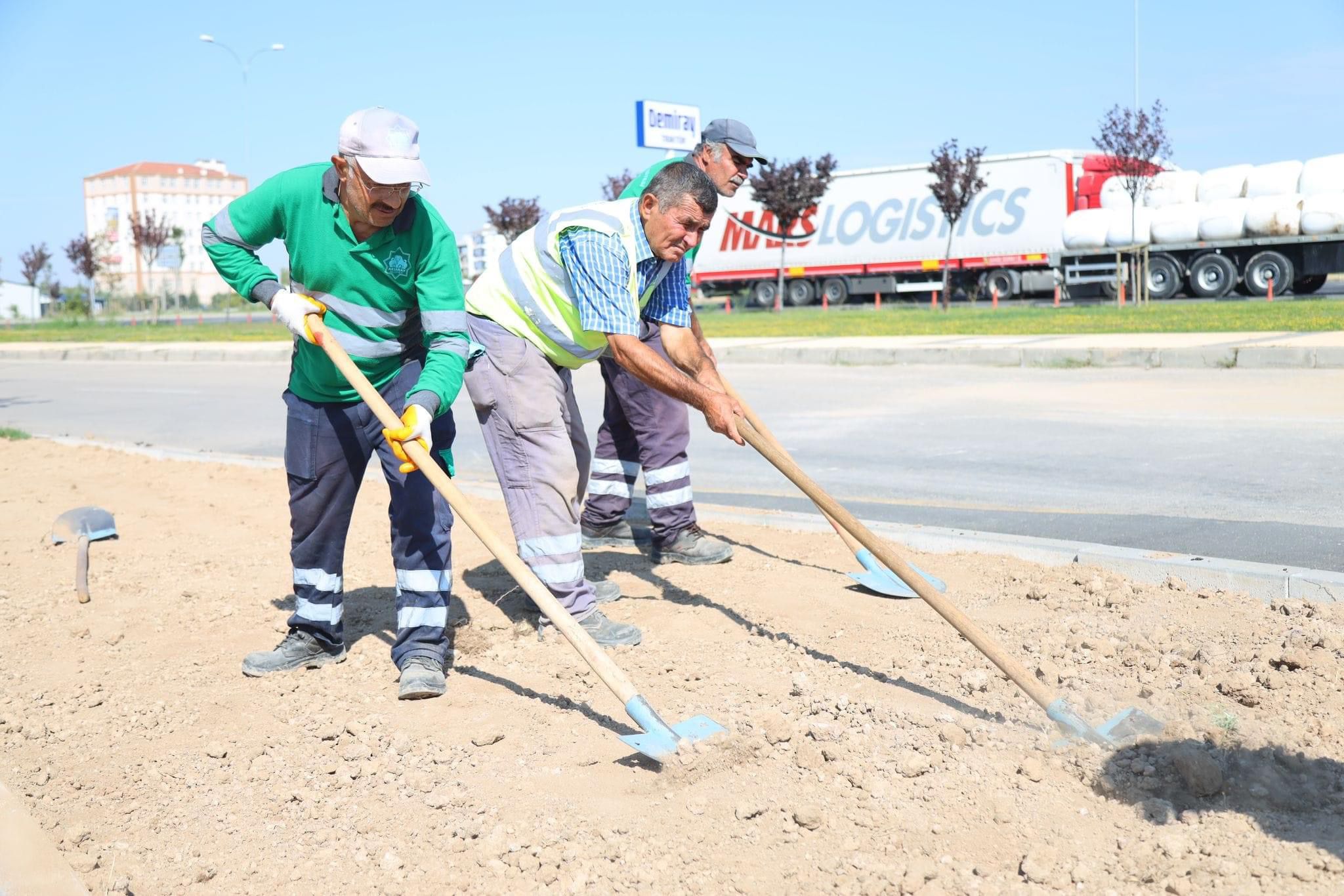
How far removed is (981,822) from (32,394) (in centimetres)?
1574

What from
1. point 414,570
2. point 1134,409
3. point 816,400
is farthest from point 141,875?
point 816,400

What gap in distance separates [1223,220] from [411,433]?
2304cm

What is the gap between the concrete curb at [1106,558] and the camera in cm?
425

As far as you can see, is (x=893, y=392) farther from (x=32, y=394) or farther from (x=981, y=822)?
(x=32, y=394)

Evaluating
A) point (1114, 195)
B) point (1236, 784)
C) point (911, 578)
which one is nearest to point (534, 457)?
point (911, 578)

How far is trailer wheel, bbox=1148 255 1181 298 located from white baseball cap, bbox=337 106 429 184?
23240 millimetres

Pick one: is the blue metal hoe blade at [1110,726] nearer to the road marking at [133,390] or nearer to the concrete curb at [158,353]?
the road marking at [133,390]

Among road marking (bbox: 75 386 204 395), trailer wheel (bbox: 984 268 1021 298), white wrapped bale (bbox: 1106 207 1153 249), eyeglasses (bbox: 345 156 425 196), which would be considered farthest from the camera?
trailer wheel (bbox: 984 268 1021 298)

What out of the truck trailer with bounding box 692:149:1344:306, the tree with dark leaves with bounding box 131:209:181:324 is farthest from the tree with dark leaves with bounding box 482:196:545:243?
the tree with dark leaves with bounding box 131:209:181:324

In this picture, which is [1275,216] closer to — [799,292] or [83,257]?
[799,292]

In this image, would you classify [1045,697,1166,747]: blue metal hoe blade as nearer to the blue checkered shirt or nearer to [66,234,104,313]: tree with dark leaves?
the blue checkered shirt

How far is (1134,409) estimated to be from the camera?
9625mm

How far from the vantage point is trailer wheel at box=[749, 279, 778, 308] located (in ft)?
112

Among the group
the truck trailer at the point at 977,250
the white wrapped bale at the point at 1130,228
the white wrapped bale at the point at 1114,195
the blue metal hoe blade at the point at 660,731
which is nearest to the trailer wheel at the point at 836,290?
the truck trailer at the point at 977,250
